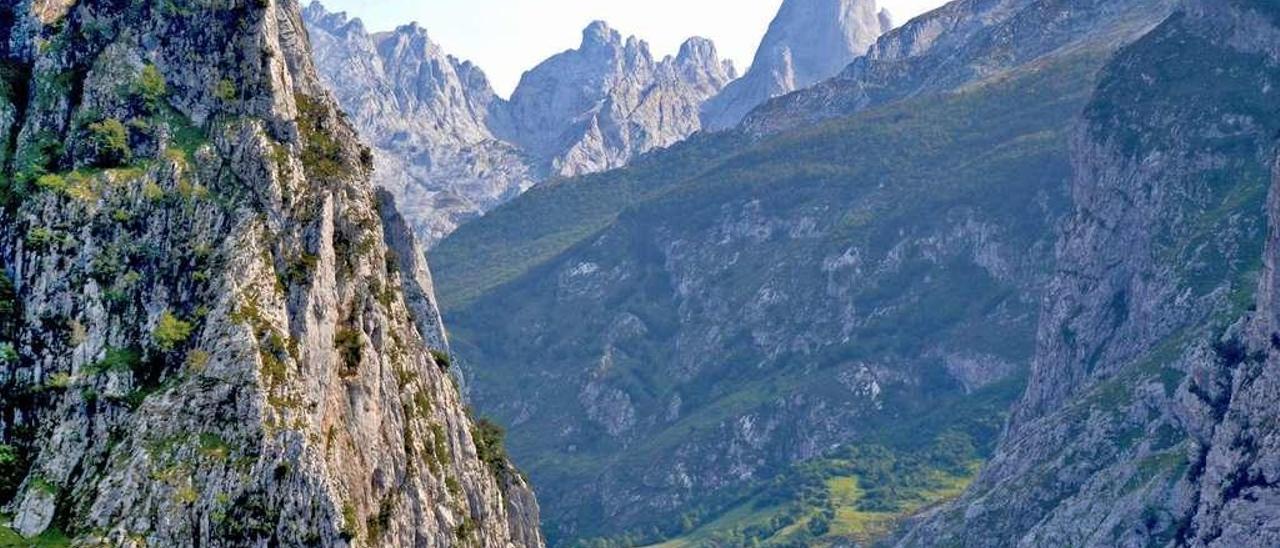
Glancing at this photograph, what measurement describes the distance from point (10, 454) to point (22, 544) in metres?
8.48

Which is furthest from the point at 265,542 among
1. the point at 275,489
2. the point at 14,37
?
the point at 14,37

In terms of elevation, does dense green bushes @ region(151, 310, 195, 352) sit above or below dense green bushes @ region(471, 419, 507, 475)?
above

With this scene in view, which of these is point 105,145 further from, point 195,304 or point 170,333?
point 170,333

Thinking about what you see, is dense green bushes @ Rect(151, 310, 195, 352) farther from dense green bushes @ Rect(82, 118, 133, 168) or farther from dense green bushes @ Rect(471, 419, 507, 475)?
dense green bushes @ Rect(471, 419, 507, 475)

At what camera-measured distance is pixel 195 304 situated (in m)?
126

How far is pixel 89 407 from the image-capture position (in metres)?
119

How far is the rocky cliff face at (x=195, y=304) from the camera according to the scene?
117188 millimetres

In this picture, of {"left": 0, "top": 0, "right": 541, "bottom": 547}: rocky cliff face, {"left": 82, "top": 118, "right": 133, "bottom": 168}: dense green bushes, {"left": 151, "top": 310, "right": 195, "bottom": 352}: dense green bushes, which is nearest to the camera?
{"left": 0, "top": 0, "right": 541, "bottom": 547}: rocky cliff face

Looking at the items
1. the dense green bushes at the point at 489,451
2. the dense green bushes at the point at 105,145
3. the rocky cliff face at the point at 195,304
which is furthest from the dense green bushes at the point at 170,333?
the dense green bushes at the point at 489,451

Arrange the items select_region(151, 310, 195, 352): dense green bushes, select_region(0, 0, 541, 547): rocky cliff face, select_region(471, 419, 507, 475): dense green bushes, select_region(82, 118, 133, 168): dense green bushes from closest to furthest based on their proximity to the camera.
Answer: select_region(0, 0, 541, 547): rocky cliff face → select_region(151, 310, 195, 352): dense green bushes → select_region(82, 118, 133, 168): dense green bushes → select_region(471, 419, 507, 475): dense green bushes

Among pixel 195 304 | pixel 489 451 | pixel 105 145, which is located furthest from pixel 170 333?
pixel 489 451

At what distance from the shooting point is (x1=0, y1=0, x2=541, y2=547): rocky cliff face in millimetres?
117188

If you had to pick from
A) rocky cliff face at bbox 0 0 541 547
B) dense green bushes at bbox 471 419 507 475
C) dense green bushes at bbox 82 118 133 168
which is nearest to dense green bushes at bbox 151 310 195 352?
rocky cliff face at bbox 0 0 541 547

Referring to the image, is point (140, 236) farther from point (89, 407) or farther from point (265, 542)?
point (265, 542)
